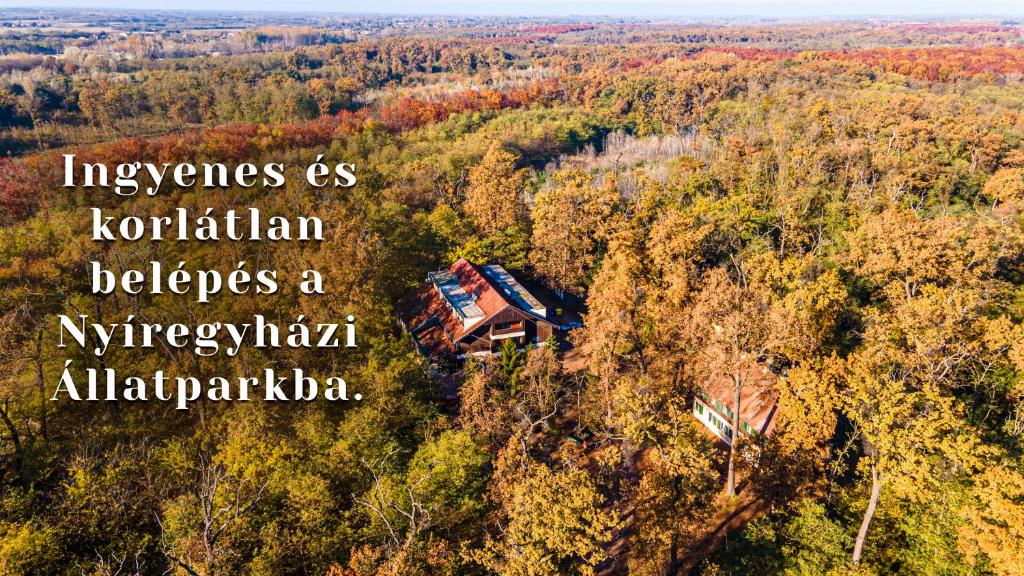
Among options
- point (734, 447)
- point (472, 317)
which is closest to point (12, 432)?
point (472, 317)

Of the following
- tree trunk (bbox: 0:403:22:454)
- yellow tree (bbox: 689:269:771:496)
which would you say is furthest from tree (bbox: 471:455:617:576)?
tree trunk (bbox: 0:403:22:454)

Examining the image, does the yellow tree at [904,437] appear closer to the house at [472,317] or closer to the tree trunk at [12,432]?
the house at [472,317]

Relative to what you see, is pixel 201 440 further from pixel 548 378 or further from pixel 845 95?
pixel 845 95

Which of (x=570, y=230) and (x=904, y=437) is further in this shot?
(x=570, y=230)

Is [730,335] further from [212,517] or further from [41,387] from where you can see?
[41,387]

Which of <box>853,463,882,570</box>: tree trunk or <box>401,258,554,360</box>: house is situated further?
<box>401,258,554,360</box>: house

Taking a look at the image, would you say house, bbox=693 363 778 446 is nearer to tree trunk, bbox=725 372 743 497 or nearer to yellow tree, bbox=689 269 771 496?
tree trunk, bbox=725 372 743 497
